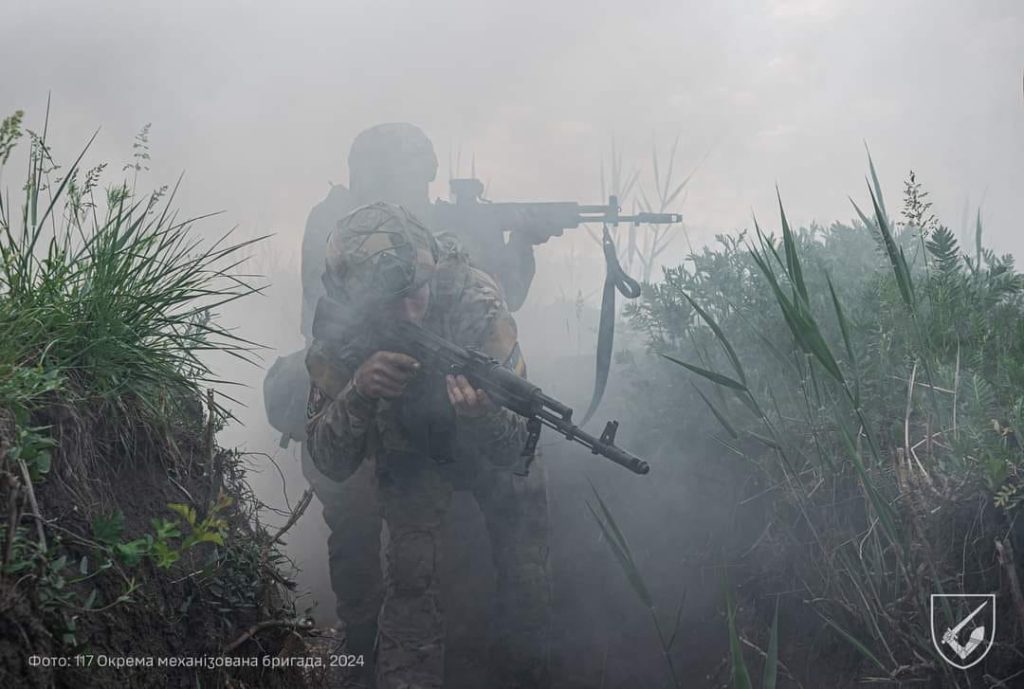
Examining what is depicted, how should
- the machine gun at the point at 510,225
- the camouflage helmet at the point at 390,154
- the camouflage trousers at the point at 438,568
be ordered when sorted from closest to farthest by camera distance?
the camouflage trousers at the point at 438,568, the machine gun at the point at 510,225, the camouflage helmet at the point at 390,154

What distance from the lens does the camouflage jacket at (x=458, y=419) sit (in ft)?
11.4

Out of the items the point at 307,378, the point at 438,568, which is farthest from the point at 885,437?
the point at 307,378

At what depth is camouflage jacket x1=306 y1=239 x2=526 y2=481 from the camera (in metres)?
3.48

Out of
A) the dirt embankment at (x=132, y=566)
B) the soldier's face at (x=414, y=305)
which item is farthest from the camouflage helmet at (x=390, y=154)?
the dirt embankment at (x=132, y=566)

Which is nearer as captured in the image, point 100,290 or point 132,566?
point 132,566

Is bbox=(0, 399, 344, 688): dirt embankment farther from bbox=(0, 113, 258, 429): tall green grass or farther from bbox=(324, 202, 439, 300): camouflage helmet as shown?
bbox=(324, 202, 439, 300): camouflage helmet

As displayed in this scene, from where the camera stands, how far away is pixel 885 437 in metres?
2.67

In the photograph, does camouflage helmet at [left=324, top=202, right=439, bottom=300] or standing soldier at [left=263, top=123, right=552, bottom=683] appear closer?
camouflage helmet at [left=324, top=202, right=439, bottom=300]

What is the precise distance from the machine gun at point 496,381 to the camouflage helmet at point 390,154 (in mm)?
2429

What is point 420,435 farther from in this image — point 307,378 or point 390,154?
point 390,154

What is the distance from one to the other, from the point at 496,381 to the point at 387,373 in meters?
0.40

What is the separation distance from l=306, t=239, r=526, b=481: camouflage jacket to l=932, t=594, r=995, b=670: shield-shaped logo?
1.68 m

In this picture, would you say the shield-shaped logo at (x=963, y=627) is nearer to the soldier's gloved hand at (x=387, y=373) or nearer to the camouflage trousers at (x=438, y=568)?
the camouflage trousers at (x=438, y=568)

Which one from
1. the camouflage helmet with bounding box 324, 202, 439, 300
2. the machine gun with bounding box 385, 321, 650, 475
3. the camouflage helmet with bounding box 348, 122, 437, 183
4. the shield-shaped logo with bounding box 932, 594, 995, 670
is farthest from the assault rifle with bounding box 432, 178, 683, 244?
the shield-shaped logo with bounding box 932, 594, 995, 670
